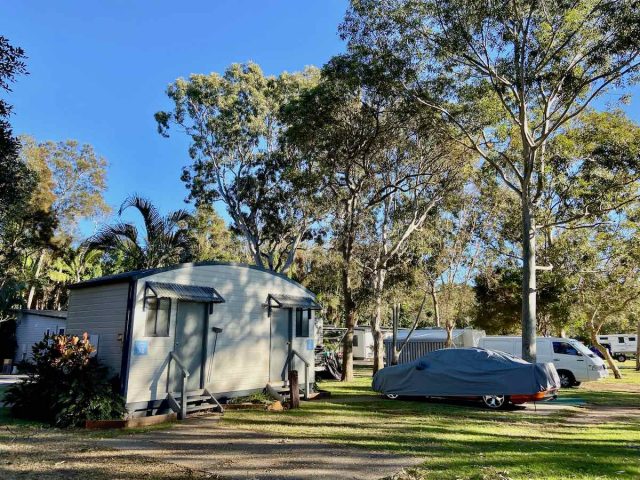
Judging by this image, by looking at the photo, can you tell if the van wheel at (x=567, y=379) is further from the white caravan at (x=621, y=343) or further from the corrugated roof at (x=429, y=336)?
the white caravan at (x=621, y=343)

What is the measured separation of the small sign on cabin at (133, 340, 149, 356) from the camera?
33.5ft

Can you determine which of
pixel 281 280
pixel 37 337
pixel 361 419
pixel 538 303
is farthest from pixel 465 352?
pixel 37 337

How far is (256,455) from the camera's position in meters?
7.19

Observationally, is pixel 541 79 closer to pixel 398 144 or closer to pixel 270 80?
pixel 398 144

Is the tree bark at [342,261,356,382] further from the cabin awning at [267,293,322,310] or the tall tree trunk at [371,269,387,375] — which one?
the cabin awning at [267,293,322,310]

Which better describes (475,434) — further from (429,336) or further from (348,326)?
(429,336)

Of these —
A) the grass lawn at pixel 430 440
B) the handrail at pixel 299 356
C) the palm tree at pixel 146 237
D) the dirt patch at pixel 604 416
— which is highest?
the palm tree at pixel 146 237

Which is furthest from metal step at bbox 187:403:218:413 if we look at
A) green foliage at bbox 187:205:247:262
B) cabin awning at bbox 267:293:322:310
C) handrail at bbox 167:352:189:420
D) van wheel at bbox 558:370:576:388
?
green foliage at bbox 187:205:247:262

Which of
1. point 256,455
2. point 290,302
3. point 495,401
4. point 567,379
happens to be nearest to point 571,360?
point 567,379

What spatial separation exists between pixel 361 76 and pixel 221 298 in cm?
941

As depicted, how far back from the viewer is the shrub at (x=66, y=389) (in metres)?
9.27

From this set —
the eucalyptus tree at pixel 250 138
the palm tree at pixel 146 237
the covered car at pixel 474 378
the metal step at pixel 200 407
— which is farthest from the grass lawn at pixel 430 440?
the eucalyptus tree at pixel 250 138

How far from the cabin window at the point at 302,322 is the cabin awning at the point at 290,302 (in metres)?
0.29

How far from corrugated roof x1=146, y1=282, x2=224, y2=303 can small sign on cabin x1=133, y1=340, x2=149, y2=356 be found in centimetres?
101
